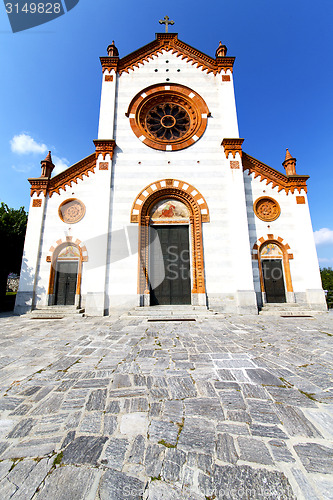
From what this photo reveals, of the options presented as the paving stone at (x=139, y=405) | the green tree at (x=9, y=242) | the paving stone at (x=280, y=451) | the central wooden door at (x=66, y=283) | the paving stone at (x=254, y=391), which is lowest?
the paving stone at (x=280, y=451)

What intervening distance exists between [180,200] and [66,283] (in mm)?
7409

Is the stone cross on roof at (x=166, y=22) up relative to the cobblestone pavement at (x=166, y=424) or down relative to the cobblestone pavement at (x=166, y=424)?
up

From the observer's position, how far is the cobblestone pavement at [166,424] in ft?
4.68

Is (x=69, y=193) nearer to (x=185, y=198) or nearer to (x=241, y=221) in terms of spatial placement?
(x=185, y=198)

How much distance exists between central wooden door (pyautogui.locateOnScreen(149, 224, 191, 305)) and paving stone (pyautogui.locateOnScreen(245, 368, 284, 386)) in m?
6.79

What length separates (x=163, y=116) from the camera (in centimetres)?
1188

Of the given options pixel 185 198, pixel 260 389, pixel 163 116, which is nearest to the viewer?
pixel 260 389

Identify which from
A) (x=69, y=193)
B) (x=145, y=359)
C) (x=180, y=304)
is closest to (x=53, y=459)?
(x=145, y=359)

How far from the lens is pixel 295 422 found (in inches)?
81.1

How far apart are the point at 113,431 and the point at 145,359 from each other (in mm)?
1715

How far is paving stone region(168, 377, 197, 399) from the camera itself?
251 cm

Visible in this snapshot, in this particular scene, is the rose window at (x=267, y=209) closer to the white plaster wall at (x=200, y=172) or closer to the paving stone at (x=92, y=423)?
the white plaster wall at (x=200, y=172)

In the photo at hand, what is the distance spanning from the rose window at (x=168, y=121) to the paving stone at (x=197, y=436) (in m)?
12.6

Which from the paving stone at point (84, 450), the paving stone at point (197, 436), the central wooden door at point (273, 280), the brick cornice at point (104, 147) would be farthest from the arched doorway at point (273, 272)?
the paving stone at point (84, 450)
